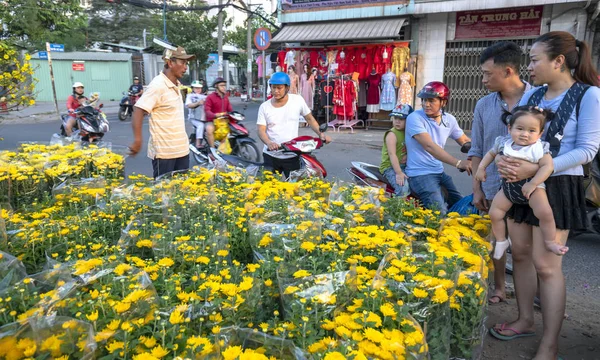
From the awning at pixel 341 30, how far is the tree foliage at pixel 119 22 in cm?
2554

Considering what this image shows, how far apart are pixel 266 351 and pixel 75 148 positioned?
13.5ft

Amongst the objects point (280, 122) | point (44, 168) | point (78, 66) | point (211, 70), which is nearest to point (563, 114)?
point (280, 122)

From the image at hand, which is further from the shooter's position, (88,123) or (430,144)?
(88,123)

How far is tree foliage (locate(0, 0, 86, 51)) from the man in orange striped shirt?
176 cm

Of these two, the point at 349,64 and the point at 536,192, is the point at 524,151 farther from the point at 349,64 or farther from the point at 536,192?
the point at 349,64

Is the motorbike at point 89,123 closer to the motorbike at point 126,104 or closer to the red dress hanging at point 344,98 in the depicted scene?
the red dress hanging at point 344,98

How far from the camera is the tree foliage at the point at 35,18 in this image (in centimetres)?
483

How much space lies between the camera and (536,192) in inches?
91.3

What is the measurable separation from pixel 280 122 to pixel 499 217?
8.81 ft

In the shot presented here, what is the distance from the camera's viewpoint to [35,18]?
9609 millimetres

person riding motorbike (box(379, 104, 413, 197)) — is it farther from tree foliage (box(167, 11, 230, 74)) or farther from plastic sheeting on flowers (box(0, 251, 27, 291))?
tree foliage (box(167, 11, 230, 74))

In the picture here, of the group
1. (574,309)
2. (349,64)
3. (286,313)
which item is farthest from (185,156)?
(349,64)

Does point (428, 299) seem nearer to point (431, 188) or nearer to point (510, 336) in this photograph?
point (510, 336)

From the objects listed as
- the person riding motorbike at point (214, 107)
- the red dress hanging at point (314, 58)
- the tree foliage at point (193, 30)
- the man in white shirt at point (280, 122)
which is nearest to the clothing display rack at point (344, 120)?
the red dress hanging at point (314, 58)
